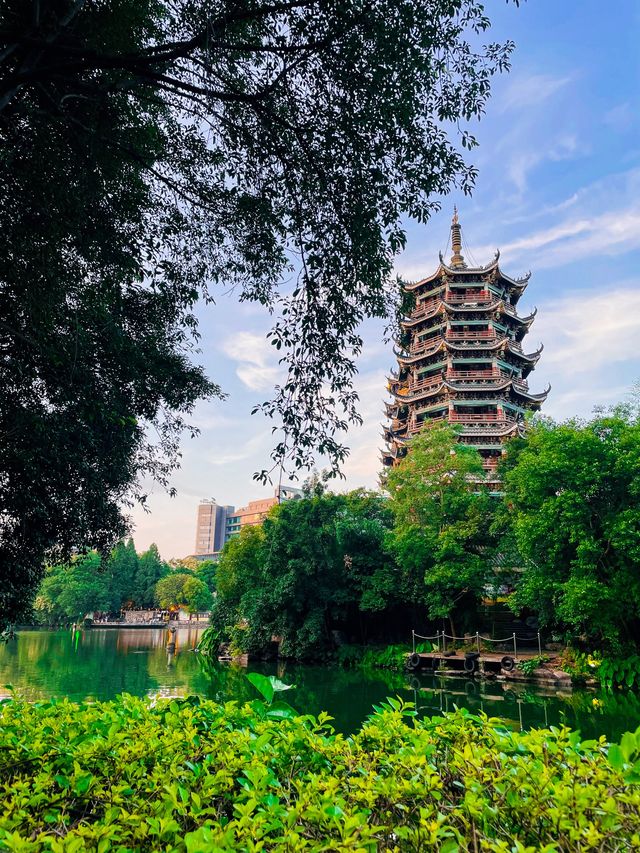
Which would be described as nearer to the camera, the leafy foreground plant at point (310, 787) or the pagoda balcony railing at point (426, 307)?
the leafy foreground plant at point (310, 787)

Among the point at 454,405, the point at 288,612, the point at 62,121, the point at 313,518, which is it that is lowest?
the point at 288,612

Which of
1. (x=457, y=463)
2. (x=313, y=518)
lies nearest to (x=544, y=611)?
(x=457, y=463)

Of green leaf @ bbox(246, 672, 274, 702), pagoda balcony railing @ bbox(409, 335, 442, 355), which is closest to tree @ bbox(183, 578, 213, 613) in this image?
pagoda balcony railing @ bbox(409, 335, 442, 355)

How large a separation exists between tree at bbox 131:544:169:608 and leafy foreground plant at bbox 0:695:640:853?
5078 centimetres

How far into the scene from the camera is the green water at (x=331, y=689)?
9.48 m

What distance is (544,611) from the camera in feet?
45.5

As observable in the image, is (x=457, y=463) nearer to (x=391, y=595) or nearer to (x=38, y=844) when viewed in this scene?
(x=391, y=595)

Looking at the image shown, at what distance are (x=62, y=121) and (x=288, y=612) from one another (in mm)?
17769

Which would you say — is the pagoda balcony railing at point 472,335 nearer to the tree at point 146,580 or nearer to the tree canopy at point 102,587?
the tree canopy at point 102,587

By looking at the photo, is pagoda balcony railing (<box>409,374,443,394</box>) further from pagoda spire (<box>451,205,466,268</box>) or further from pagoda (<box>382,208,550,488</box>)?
pagoda spire (<box>451,205,466,268</box>)

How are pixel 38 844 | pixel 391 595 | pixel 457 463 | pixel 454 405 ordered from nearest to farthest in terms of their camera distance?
pixel 38 844 < pixel 457 463 < pixel 391 595 < pixel 454 405

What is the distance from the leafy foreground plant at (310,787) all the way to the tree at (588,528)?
36.9 feet

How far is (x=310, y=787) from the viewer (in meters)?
1.60

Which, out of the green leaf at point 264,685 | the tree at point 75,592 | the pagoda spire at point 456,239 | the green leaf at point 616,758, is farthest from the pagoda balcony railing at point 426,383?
the tree at point 75,592
